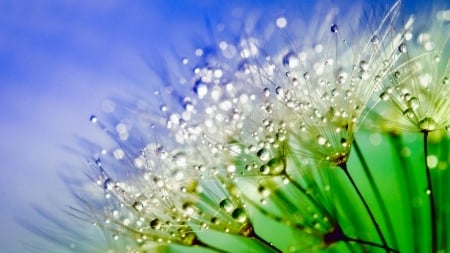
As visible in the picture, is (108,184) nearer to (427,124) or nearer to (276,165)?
(276,165)

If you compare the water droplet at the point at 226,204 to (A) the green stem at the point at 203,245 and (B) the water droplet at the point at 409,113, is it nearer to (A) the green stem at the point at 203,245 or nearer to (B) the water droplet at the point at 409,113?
(A) the green stem at the point at 203,245

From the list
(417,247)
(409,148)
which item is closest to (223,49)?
(409,148)

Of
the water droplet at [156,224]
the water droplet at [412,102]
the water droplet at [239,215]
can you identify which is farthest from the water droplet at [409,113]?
the water droplet at [156,224]

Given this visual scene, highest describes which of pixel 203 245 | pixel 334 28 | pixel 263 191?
pixel 334 28

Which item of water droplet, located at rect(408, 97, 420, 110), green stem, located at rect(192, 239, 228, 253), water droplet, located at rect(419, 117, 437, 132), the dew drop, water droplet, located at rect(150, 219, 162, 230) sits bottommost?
green stem, located at rect(192, 239, 228, 253)

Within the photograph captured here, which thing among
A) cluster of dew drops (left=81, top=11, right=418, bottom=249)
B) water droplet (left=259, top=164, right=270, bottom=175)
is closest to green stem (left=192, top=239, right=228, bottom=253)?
cluster of dew drops (left=81, top=11, right=418, bottom=249)

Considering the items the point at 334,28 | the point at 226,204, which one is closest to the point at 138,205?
the point at 226,204

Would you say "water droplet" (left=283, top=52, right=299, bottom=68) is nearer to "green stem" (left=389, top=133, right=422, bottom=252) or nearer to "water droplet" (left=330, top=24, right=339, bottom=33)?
"water droplet" (left=330, top=24, right=339, bottom=33)

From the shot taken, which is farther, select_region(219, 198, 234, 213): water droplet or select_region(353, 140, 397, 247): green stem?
select_region(353, 140, 397, 247): green stem
